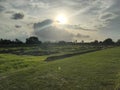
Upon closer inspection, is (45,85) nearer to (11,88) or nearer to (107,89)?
(11,88)

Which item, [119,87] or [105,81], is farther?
[105,81]

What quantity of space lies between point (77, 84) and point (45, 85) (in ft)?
8.42

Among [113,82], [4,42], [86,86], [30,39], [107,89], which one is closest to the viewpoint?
[107,89]

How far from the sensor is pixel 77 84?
1551cm

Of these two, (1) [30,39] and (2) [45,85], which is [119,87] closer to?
(2) [45,85]

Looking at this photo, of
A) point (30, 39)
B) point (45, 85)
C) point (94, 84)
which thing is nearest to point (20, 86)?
point (45, 85)

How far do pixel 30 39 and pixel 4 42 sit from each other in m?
36.2

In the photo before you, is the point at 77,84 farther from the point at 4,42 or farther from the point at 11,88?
the point at 4,42

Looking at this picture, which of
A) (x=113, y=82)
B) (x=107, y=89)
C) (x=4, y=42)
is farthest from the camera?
(x=4, y=42)

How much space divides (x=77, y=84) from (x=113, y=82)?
2.92 meters

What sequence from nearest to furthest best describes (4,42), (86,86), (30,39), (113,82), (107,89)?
(107,89) < (86,86) < (113,82) < (4,42) < (30,39)

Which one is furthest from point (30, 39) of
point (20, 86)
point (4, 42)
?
point (20, 86)

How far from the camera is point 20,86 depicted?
16.0 metres

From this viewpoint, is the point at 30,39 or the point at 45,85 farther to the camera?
the point at 30,39
